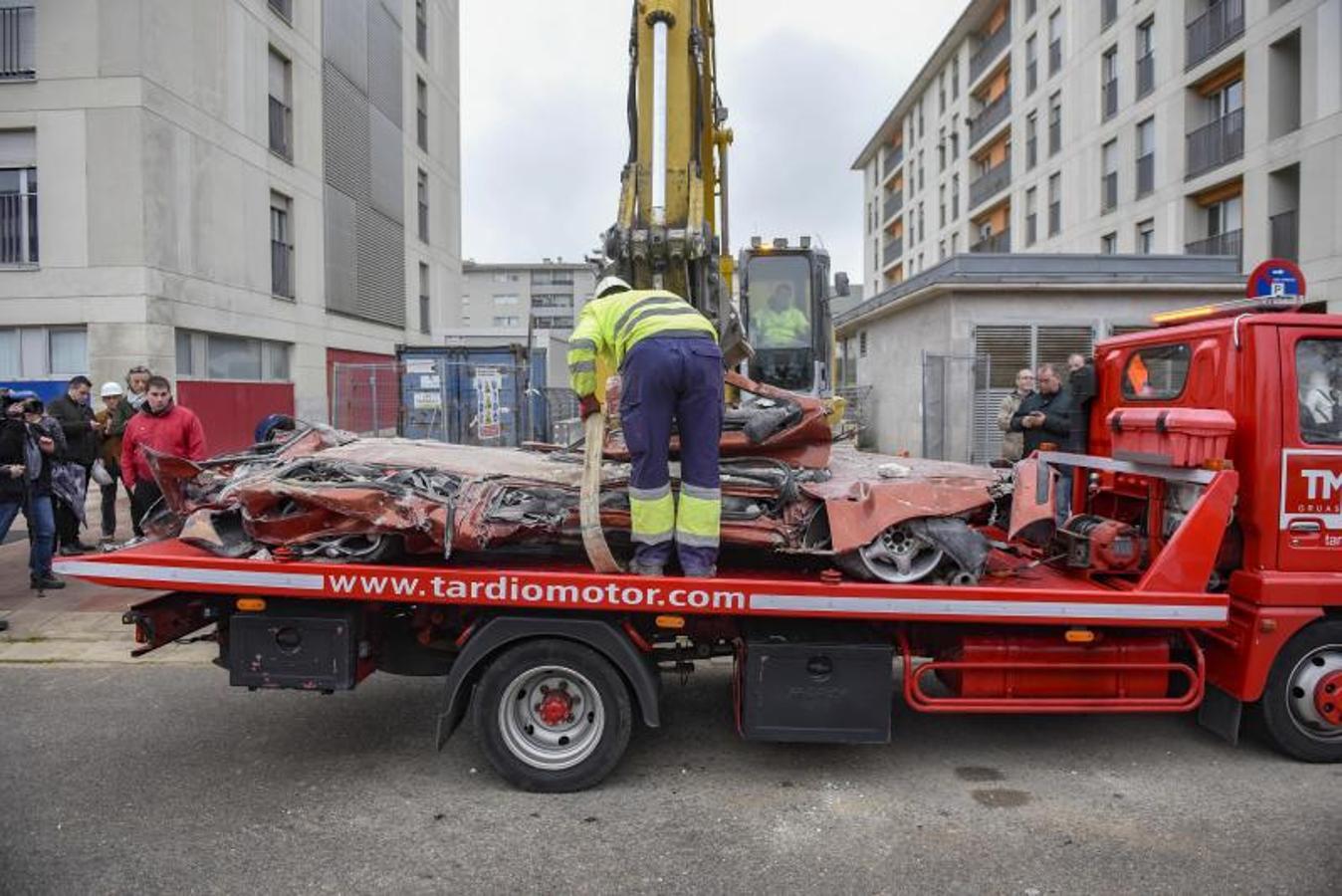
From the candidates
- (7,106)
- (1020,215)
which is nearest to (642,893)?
(7,106)

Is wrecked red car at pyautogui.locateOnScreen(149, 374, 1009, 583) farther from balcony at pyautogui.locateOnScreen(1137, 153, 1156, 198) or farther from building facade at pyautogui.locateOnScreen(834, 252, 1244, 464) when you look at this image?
balcony at pyautogui.locateOnScreen(1137, 153, 1156, 198)

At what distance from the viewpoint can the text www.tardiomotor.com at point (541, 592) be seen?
12.8 ft

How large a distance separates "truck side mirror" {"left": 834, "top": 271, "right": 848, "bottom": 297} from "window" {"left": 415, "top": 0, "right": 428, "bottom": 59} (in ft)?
63.0

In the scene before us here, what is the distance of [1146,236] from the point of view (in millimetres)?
24828

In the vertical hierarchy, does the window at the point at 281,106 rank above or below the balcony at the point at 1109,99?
below

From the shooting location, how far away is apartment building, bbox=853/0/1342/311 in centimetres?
1783

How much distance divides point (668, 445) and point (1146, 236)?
2513cm

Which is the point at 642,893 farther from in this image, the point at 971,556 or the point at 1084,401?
the point at 1084,401

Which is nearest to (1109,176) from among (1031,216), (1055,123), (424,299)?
(1055,123)

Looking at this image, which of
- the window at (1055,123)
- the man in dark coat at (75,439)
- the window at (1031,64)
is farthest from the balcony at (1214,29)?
the man in dark coat at (75,439)

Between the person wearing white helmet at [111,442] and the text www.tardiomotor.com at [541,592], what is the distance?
6.65 m

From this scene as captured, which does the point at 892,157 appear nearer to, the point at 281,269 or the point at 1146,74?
the point at 1146,74

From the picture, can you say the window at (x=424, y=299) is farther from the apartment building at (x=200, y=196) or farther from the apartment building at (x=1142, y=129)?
the apartment building at (x=1142, y=129)

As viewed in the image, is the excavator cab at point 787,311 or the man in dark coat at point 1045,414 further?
the excavator cab at point 787,311
